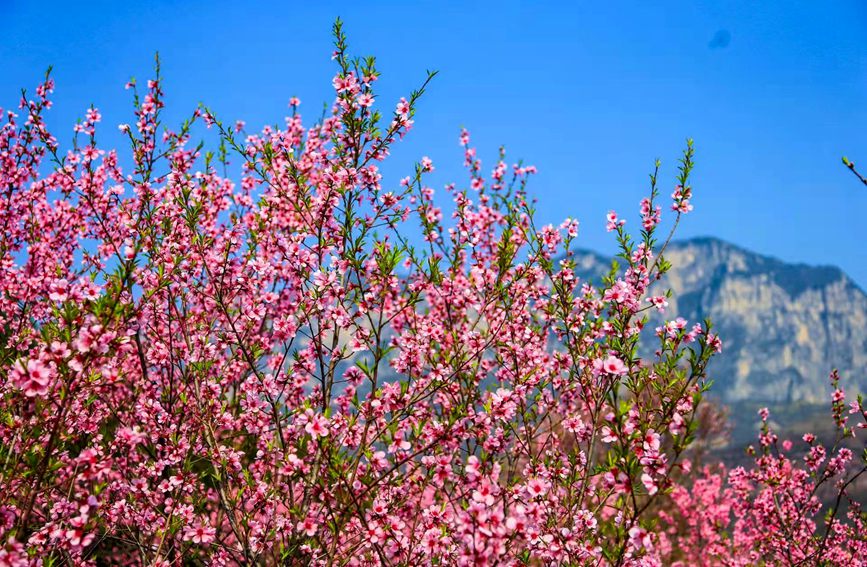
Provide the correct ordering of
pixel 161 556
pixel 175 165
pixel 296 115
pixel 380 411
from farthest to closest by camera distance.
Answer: pixel 296 115 → pixel 175 165 → pixel 161 556 → pixel 380 411

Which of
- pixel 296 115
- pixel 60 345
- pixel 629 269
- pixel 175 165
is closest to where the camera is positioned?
pixel 60 345

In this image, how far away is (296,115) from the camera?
1021cm

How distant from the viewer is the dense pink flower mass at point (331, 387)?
4.48 m

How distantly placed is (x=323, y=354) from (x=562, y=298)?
264 cm

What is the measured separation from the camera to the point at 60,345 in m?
4.01

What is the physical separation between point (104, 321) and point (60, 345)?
1.04 feet

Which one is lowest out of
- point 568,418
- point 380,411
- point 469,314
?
point 380,411

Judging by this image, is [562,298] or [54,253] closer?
[562,298]

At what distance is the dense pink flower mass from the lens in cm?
448

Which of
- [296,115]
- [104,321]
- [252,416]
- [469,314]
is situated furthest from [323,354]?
[296,115]

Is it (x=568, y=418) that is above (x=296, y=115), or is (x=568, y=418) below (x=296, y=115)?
below

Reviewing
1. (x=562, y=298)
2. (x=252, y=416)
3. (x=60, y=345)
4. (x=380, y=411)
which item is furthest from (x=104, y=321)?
(x=562, y=298)

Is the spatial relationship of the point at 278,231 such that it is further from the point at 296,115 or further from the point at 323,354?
the point at 323,354

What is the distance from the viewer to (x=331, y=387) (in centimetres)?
608
